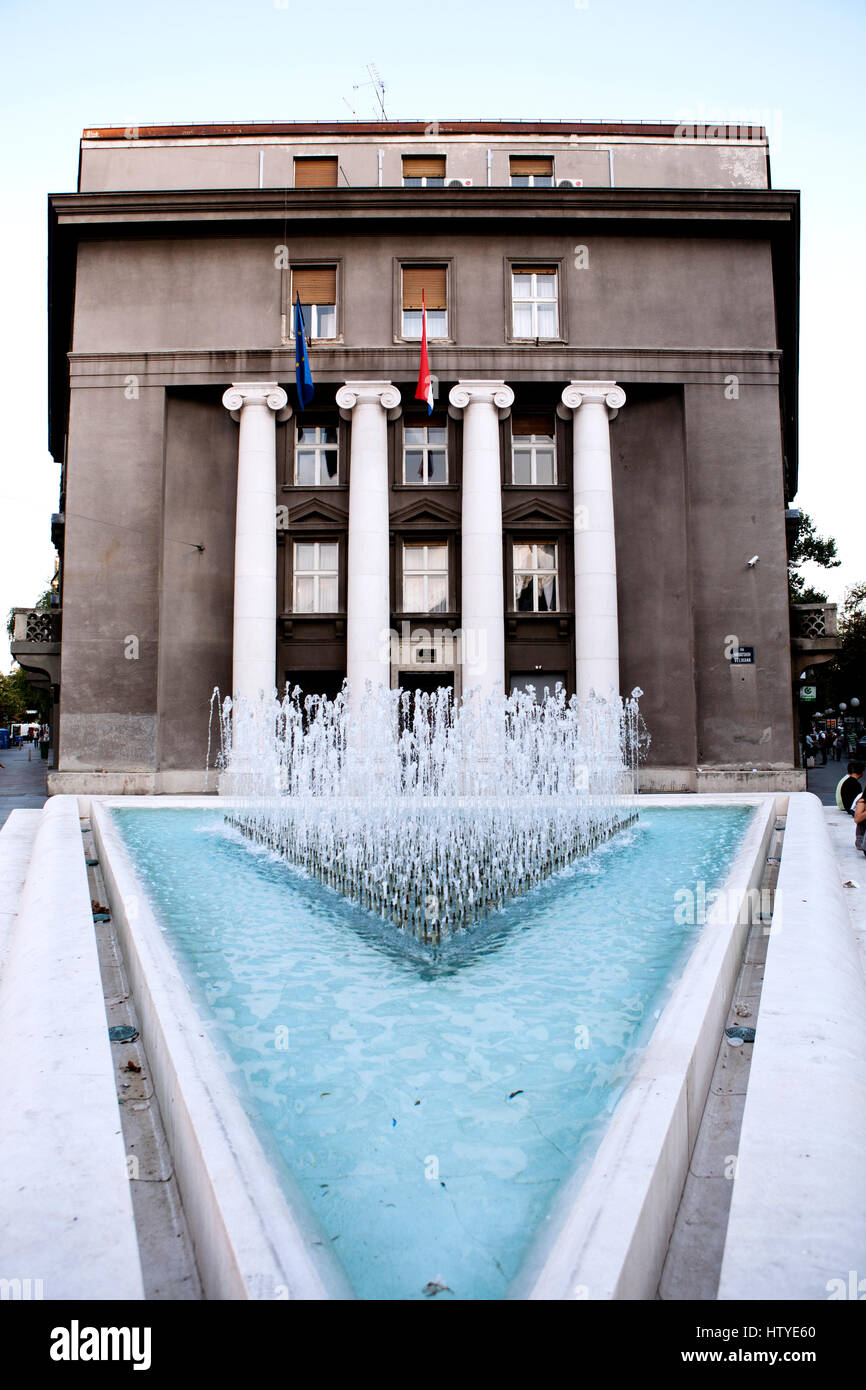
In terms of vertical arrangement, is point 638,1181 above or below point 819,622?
below

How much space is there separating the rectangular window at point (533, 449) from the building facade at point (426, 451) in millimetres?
85

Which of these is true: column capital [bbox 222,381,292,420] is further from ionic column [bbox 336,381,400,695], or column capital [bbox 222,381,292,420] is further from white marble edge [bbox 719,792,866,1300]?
white marble edge [bbox 719,792,866,1300]

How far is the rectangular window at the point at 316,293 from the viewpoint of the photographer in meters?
20.6

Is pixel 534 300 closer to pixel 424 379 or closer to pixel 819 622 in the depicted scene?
pixel 424 379

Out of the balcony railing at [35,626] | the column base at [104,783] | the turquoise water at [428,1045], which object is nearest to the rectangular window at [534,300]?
the column base at [104,783]

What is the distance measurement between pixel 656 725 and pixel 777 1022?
17269mm

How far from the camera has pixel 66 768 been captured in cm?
1909

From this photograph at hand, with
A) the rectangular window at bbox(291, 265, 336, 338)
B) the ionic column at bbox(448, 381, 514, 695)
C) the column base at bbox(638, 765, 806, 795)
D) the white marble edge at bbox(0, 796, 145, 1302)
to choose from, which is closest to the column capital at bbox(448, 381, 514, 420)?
the ionic column at bbox(448, 381, 514, 695)

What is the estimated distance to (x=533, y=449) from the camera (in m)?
21.5

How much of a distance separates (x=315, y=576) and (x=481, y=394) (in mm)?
5679

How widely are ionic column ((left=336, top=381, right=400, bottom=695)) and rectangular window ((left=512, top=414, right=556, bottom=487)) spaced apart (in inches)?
127

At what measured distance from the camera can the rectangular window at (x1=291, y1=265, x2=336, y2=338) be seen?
2062cm

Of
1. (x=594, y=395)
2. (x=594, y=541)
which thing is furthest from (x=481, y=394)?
(x=594, y=541)
